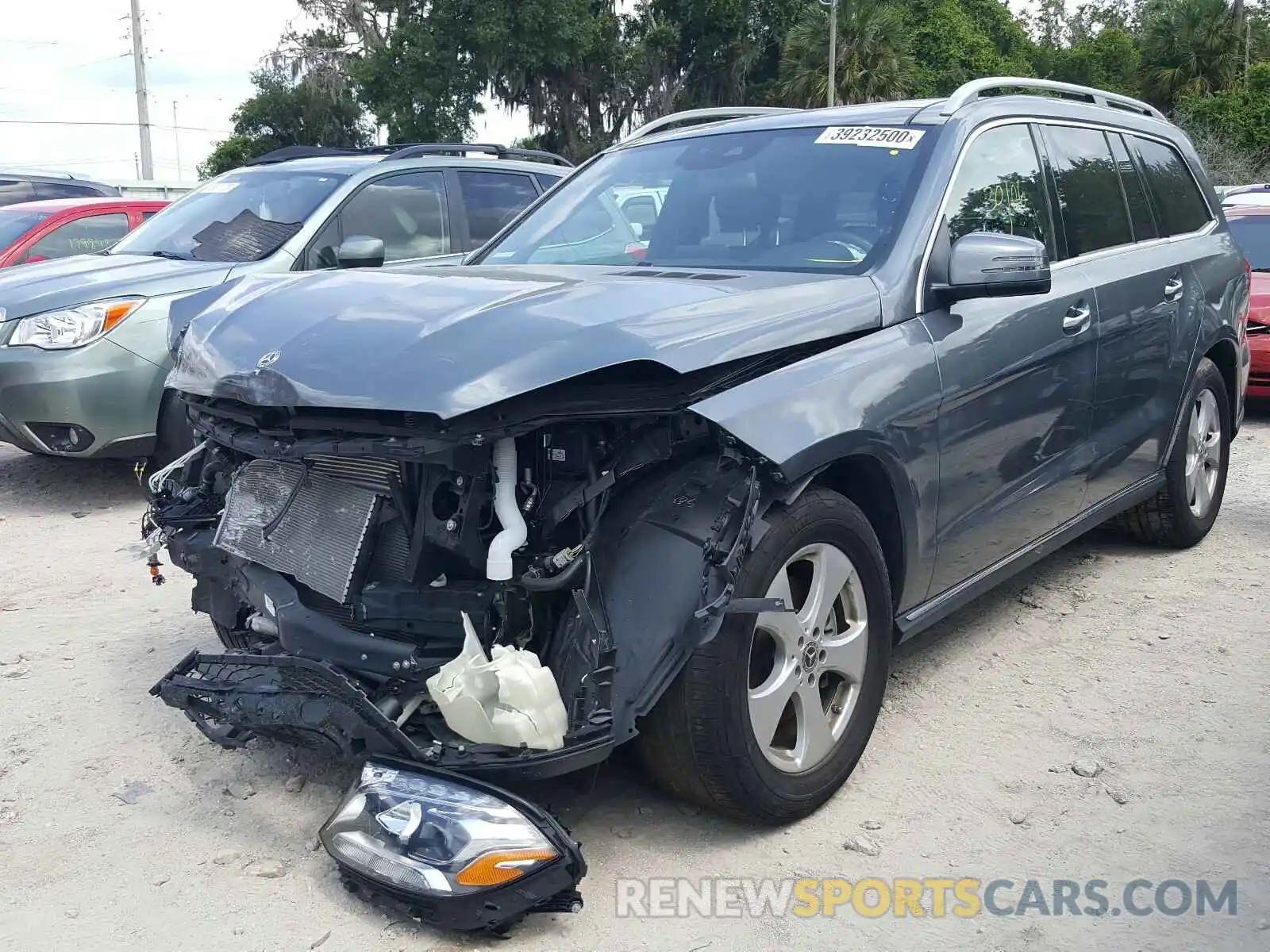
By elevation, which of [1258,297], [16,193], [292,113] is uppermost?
[292,113]

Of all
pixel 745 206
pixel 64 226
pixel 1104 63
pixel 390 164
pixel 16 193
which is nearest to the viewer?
pixel 745 206

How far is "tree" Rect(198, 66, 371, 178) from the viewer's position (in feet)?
141

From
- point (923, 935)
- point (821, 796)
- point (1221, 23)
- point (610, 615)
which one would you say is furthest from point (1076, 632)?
point (1221, 23)

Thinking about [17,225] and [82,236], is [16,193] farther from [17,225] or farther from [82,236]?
[82,236]

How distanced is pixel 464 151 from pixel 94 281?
2.54 metres

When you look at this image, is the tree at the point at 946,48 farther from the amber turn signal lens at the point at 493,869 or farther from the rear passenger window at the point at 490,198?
the amber turn signal lens at the point at 493,869

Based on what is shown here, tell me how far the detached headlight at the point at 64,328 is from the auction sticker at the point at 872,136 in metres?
4.04

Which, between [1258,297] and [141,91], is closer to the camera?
[1258,297]

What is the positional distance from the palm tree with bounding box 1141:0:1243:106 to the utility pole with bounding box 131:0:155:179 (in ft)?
98.3

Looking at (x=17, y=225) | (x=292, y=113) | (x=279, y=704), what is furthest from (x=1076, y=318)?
(x=292, y=113)

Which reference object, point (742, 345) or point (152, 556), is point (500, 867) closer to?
point (742, 345)

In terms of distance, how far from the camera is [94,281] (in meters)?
6.57

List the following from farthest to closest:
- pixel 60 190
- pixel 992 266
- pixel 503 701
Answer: pixel 60 190
pixel 992 266
pixel 503 701

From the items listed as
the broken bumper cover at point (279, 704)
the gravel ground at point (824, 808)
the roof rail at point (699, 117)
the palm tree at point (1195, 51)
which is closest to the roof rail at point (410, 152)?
the roof rail at point (699, 117)
